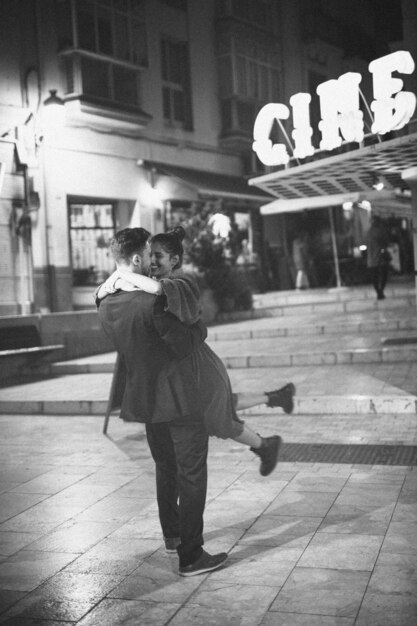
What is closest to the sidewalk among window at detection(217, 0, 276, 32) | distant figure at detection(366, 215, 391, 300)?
distant figure at detection(366, 215, 391, 300)

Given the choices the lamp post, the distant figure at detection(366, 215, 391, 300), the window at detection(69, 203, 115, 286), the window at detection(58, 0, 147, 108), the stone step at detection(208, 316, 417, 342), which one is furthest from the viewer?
the window at detection(69, 203, 115, 286)

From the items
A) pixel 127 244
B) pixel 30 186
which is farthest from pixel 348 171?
pixel 30 186

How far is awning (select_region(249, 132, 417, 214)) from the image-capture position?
8.18m

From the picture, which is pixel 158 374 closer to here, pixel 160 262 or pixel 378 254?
pixel 160 262

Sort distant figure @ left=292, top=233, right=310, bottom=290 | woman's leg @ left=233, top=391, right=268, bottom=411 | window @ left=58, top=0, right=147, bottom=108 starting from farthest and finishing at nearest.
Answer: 1. distant figure @ left=292, top=233, right=310, bottom=290
2. window @ left=58, top=0, right=147, bottom=108
3. woman's leg @ left=233, top=391, right=268, bottom=411

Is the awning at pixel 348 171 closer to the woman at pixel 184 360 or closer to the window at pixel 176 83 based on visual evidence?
the woman at pixel 184 360

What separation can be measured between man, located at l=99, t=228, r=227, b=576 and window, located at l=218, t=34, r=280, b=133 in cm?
1740

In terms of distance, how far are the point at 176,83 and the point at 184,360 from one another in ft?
55.1

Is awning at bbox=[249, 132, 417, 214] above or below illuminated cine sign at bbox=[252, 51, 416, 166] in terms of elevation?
below

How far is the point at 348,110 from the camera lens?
8.91 metres

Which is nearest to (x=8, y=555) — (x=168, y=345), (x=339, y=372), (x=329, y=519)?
(x=168, y=345)

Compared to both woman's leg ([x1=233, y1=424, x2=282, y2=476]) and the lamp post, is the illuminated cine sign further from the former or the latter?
the lamp post

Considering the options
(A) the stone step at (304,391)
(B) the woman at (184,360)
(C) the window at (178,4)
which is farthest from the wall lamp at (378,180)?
(C) the window at (178,4)

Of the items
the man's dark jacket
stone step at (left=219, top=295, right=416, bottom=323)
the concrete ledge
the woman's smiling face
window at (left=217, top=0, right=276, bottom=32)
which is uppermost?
window at (left=217, top=0, right=276, bottom=32)
